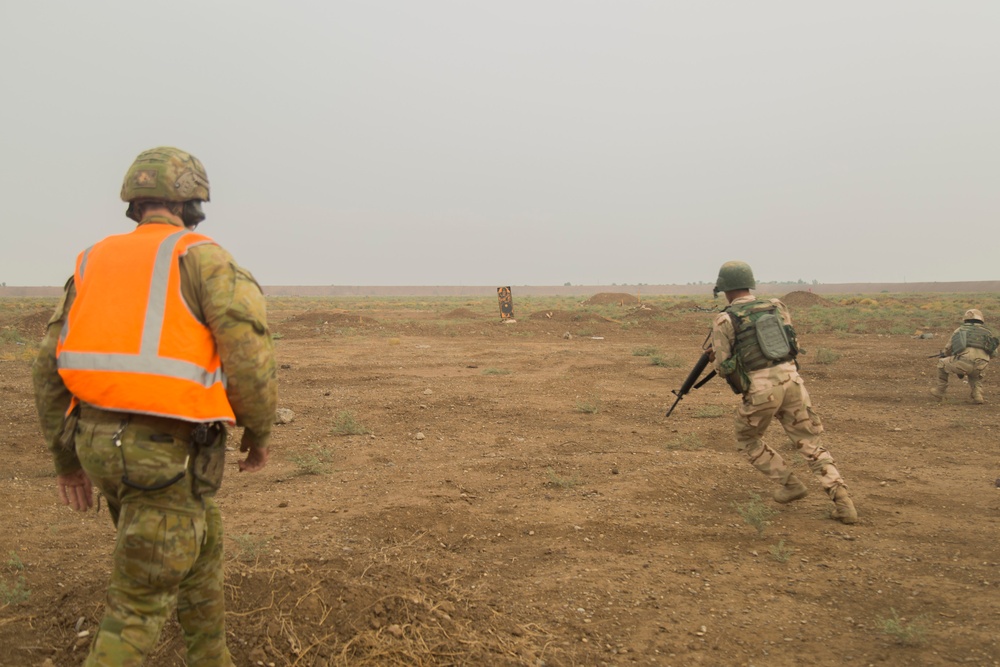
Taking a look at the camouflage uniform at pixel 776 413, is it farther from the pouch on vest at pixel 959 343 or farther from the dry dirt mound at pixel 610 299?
the dry dirt mound at pixel 610 299

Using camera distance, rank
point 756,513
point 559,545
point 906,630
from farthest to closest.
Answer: point 756,513 → point 559,545 → point 906,630

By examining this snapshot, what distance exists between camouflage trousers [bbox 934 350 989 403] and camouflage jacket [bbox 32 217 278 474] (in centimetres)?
989

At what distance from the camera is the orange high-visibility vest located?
1.98 meters

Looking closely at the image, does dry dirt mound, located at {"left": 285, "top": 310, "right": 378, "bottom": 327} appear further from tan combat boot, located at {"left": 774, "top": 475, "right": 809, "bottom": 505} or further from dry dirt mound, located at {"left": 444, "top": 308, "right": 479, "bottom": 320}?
tan combat boot, located at {"left": 774, "top": 475, "right": 809, "bottom": 505}

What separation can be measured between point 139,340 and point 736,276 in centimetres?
419

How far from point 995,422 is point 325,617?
8.38 m

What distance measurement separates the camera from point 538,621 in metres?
3.37

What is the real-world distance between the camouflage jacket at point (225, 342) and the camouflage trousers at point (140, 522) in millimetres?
185

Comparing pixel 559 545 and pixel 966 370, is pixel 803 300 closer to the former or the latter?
pixel 966 370

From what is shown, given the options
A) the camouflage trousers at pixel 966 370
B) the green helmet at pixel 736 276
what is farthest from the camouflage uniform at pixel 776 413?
the camouflage trousers at pixel 966 370

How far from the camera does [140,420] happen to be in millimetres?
2029

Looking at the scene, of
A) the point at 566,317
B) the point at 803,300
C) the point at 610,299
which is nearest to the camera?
the point at 566,317

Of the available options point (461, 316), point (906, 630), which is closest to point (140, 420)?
point (906, 630)

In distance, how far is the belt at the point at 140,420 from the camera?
2.03 meters
